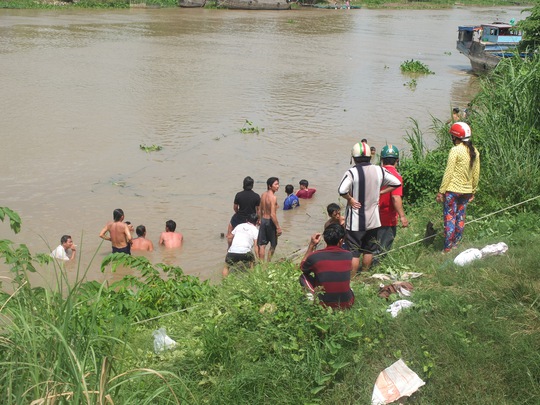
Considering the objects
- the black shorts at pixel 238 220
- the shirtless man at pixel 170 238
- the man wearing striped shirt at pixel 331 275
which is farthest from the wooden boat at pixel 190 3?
the man wearing striped shirt at pixel 331 275

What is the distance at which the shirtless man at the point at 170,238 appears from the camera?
32.5 ft

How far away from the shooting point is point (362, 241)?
6512 mm

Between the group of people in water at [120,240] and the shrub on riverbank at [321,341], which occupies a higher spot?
the shrub on riverbank at [321,341]

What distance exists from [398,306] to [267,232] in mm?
3635

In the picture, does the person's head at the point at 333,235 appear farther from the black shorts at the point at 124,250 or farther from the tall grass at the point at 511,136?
the black shorts at the point at 124,250

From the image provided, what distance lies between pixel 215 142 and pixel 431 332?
11.8 meters

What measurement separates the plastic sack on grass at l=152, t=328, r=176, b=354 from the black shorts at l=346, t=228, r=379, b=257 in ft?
6.60

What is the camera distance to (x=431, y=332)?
4695 millimetres

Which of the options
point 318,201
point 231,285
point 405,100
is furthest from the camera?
point 405,100

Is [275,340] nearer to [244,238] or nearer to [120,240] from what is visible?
[244,238]

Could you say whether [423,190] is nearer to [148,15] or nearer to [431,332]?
[431,332]

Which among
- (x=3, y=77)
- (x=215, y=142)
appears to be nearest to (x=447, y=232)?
(x=215, y=142)

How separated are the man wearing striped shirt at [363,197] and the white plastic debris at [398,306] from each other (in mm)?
1214

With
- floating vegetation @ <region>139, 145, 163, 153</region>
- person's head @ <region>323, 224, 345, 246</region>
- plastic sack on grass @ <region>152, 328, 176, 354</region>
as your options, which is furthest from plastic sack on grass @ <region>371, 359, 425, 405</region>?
floating vegetation @ <region>139, 145, 163, 153</region>
